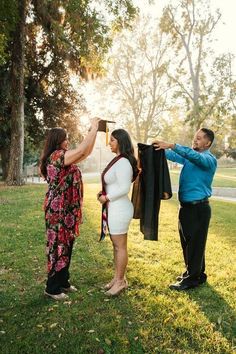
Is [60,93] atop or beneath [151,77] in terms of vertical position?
beneath

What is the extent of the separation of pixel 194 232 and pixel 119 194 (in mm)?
1316

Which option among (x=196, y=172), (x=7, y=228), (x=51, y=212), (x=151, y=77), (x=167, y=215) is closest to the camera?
(x=51, y=212)

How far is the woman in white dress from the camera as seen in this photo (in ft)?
17.1

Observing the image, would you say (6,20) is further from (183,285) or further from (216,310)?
(216,310)

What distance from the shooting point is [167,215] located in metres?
13.6

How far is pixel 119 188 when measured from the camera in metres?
5.21

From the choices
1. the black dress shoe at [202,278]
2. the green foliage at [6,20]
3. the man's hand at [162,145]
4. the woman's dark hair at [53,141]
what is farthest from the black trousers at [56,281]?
the green foliage at [6,20]

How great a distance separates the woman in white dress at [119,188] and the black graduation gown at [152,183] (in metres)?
0.22

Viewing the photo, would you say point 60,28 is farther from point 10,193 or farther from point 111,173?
point 111,173

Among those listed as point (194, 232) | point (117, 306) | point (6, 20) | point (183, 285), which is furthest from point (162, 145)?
point (6, 20)

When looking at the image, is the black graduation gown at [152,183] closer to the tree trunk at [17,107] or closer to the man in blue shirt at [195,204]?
the man in blue shirt at [195,204]

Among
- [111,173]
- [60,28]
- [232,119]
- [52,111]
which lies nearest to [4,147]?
[52,111]

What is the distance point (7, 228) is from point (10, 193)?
24.0 feet

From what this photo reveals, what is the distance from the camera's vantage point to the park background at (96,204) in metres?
4.46
